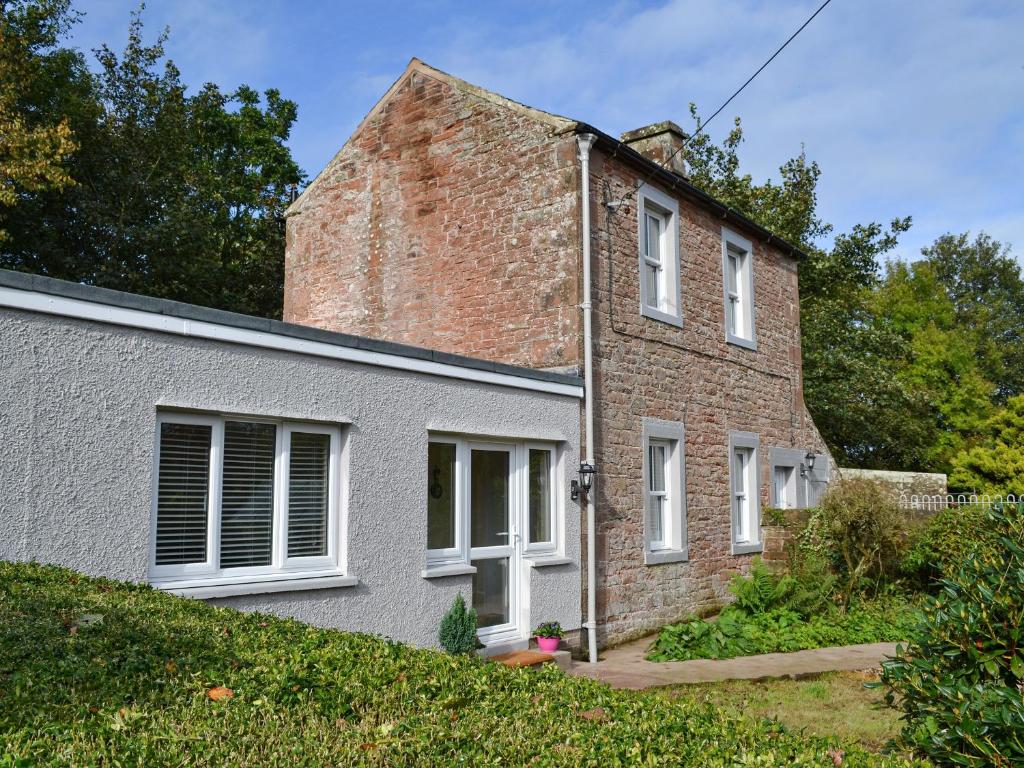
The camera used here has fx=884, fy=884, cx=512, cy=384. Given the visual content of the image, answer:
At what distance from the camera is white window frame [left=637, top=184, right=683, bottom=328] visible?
42.0 ft

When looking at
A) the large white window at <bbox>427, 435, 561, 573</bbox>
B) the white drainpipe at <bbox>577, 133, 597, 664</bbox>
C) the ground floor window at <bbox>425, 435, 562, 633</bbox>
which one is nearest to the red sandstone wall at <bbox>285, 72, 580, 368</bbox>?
the white drainpipe at <bbox>577, 133, 597, 664</bbox>

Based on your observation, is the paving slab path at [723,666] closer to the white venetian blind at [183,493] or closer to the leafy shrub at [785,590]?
the leafy shrub at [785,590]

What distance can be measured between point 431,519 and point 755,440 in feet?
25.2

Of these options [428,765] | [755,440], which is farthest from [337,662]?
[755,440]

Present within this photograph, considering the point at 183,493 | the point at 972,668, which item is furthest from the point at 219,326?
the point at 972,668

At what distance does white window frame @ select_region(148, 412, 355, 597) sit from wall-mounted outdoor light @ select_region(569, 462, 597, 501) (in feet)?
11.6

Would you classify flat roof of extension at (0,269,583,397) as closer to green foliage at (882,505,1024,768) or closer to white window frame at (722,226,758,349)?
green foliage at (882,505,1024,768)

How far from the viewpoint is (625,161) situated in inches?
490

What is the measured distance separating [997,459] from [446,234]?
27.7m

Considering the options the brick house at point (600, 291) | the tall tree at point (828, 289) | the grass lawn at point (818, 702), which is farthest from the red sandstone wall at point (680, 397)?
the tall tree at point (828, 289)

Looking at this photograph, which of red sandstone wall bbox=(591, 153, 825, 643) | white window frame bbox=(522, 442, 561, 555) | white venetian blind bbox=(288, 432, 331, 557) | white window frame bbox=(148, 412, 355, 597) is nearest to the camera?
white window frame bbox=(148, 412, 355, 597)

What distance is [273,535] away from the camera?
25.1ft

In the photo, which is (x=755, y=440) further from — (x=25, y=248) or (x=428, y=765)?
(x=25, y=248)

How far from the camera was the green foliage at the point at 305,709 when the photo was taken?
2881 millimetres
